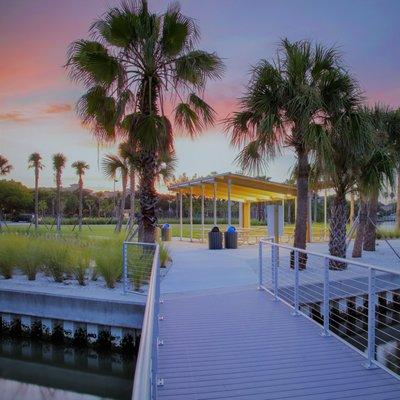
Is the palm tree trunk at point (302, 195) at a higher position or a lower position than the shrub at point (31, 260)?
higher

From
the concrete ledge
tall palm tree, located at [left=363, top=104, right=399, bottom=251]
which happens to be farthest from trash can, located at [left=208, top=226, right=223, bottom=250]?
the concrete ledge

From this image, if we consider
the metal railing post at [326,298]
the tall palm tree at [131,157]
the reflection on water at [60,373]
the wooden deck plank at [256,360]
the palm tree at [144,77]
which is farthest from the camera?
the tall palm tree at [131,157]

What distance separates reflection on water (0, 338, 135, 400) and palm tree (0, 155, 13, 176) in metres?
55.3

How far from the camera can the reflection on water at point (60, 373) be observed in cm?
745

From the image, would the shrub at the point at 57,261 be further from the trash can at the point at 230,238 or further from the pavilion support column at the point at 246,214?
the pavilion support column at the point at 246,214

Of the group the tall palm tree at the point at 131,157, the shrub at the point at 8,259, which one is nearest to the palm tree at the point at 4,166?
the tall palm tree at the point at 131,157

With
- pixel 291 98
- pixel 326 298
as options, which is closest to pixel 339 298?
pixel 326 298

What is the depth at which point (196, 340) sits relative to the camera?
6168 mm

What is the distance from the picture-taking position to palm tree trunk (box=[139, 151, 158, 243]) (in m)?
13.1

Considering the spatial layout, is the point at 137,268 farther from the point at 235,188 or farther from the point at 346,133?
the point at 235,188

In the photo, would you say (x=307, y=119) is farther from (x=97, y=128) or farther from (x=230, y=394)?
(x=230, y=394)

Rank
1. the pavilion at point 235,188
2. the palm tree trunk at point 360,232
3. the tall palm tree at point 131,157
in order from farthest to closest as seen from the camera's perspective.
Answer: the pavilion at point 235,188 < the palm tree trunk at point 360,232 < the tall palm tree at point 131,157

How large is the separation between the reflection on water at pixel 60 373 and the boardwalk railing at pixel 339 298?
3.11 metres

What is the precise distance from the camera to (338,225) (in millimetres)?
13375
